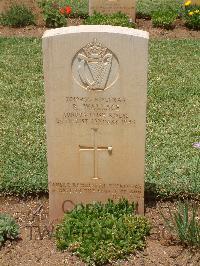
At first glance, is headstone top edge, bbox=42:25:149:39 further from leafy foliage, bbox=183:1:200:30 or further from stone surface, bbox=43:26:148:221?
leafy foliage, bbox=183:1:200:30

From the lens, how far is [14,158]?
6160mm

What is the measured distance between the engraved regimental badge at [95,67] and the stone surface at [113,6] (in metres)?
7.38

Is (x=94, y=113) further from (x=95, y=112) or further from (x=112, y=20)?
(x=112, y=20)

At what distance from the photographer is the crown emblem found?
4348 millimetres

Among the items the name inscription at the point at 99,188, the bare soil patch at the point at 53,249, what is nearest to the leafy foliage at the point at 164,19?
the bare soil patch at the point at 53,249

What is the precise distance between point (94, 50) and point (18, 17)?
777 cm

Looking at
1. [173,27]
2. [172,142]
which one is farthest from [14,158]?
[173,27]

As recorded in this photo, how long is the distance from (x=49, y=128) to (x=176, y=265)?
4.68ft

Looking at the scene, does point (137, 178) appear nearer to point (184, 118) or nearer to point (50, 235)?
point (50, 235)

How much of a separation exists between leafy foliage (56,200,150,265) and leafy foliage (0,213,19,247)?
13.4 inches

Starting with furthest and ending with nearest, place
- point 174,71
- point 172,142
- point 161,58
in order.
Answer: point 161,58
point 174,71
point 172,142

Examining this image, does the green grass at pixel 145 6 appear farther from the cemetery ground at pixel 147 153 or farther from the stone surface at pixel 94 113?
the stone surface at pixel 94 113

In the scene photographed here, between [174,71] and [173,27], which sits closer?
[174,71]

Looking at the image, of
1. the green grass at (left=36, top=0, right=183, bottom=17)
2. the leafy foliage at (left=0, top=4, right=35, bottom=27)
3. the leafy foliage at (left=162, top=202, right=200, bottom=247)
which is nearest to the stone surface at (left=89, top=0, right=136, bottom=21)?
the green grass at (left=36, top=0, right=183, bottom=17)
